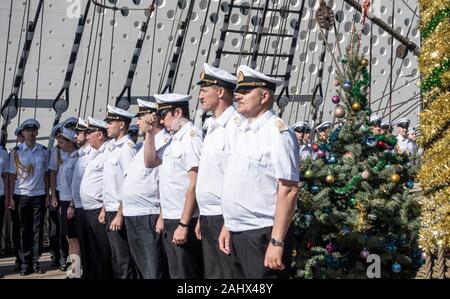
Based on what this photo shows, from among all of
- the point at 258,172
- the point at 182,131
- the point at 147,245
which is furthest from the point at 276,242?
the point at 147,245

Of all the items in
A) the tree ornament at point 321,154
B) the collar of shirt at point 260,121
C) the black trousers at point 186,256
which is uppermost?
the collar of shirt at point 260,121

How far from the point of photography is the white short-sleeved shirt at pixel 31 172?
9656mm

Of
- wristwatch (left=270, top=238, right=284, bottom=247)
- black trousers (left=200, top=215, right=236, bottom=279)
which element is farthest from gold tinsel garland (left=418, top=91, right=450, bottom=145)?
black trousers (left=200, top=215, right=236, bottom=279)

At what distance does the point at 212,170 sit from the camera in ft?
17.7

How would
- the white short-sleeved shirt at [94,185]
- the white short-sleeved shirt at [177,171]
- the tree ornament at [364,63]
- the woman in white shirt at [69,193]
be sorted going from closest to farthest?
1. the white short-sleeved shirt at [177,171]
2. the tree ornament at [364,63]
3. the white short-sleeved shirt at [94,185]
4. the woman in white shirt at [69,193]

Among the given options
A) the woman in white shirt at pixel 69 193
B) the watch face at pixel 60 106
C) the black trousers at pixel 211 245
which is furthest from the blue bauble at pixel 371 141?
the watch face at pixel 60 106

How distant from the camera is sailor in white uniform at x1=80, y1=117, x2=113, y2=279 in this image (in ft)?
24.8

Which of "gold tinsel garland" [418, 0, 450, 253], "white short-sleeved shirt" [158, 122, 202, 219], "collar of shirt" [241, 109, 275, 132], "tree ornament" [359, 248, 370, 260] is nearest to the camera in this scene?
"collar of shirt" [241, 109, 275, 132]

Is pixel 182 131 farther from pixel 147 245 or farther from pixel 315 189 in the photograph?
pixel 315 189

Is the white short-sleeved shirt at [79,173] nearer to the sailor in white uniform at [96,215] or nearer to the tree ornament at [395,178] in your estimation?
the sailor in white uniform at [96,215]

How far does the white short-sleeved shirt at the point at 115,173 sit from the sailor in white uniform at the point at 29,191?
2544 mm

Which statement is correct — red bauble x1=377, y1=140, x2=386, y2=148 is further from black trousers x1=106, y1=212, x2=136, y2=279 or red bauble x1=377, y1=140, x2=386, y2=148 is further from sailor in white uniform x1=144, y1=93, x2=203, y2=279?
black trousers x1=106, y1=212, x2=136, y2=279

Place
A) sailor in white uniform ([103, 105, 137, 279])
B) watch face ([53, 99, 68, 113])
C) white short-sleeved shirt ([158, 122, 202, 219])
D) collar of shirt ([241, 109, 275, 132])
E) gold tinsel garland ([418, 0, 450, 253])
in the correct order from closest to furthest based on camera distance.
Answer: collar of shirt ([241, 109, 275, 132]) → gold tinsel garland ([418, 0, 450, 253]) → white short-sleeved shirt ([158, 122, 202, 219]) → sailor in white uniform ([103, 105, 137, 279]) → watch face ([53, 99, 68, 113])

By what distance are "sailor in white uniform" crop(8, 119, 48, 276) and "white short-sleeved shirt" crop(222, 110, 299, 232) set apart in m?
5.19
